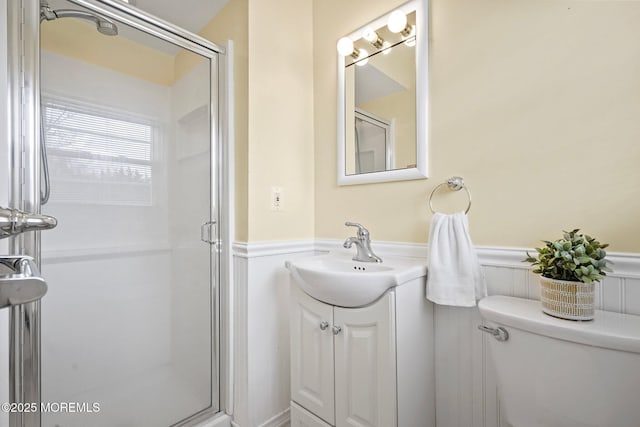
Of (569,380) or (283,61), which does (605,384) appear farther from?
(283,61)

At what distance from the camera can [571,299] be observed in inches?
28.2

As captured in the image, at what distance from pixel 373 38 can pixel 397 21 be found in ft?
0.51

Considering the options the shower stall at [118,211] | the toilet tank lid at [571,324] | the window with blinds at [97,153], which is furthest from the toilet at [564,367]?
the window with blinds at [97,153]

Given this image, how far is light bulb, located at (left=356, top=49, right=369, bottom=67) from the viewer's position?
4.35 feet

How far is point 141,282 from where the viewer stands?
54.0 inches

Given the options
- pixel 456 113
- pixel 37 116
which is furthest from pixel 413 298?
pixel 37 116

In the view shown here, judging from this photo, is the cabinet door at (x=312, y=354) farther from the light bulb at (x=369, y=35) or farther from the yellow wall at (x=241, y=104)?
the light bulb at (x=369, y=35)

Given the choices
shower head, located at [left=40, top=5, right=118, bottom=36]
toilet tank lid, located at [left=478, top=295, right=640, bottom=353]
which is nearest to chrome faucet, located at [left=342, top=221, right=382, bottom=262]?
toilet tank lid, located at [left=478, top=295, right=640, bottom=353]

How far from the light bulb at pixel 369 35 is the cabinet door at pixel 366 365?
1.15 m

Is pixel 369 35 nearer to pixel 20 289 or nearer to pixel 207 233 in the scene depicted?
pixel 207 233

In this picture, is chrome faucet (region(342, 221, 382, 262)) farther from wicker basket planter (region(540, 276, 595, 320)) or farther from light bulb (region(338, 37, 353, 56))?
light bulb (region(338, 37, 353, 56))

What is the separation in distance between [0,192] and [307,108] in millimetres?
1245

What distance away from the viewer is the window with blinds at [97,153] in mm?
1077

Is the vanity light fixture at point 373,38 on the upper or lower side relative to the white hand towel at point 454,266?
upper
